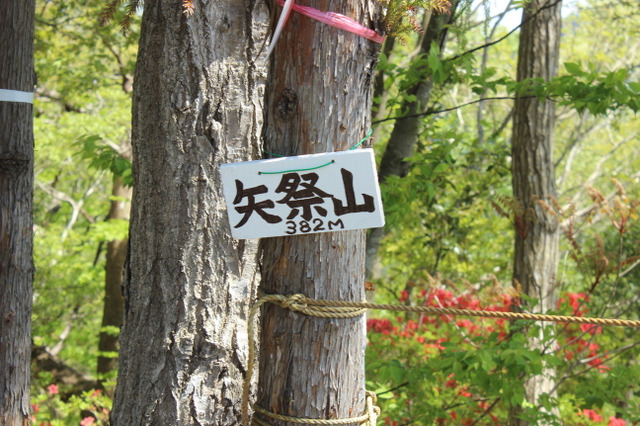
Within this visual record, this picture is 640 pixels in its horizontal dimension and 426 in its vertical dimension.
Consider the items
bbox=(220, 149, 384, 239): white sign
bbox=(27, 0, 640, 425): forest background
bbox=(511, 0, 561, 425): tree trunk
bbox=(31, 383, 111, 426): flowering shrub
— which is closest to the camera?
bbox=(220, 149, 384, 239): white sign

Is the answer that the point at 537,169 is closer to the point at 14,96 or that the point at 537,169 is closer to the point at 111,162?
the point at 111,162

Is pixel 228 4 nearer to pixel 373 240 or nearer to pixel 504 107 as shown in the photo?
pixel 373 240

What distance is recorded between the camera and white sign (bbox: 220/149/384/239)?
1287 mm

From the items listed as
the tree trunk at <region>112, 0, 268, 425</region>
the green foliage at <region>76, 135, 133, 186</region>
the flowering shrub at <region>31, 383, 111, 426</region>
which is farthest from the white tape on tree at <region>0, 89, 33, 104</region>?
the flowering shrub at <region>31, 383, 111, 426</region>

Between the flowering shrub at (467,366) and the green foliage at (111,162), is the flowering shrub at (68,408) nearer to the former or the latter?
the green foliage at (111,162)

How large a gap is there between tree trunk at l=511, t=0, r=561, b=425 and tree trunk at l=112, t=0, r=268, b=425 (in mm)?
2708

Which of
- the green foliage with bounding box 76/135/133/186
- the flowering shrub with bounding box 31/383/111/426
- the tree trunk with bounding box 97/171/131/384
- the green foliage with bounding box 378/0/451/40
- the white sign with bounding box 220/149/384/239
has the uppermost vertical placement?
the green foliage with bounding box 378/0/451/40

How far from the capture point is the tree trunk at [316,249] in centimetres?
136

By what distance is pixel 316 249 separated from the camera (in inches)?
54.8

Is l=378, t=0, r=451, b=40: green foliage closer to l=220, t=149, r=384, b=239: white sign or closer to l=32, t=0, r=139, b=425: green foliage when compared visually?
l=220, t=149, r=384, b=239: white sign

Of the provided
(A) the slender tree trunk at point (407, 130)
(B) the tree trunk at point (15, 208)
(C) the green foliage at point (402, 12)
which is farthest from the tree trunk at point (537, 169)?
(B) the tree trunk at point (15, 208)

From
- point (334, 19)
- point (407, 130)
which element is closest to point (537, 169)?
point (407, 130)

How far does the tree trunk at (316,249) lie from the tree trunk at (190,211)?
0.21 metres

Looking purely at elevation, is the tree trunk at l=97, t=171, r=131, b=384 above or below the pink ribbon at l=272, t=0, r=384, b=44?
below
